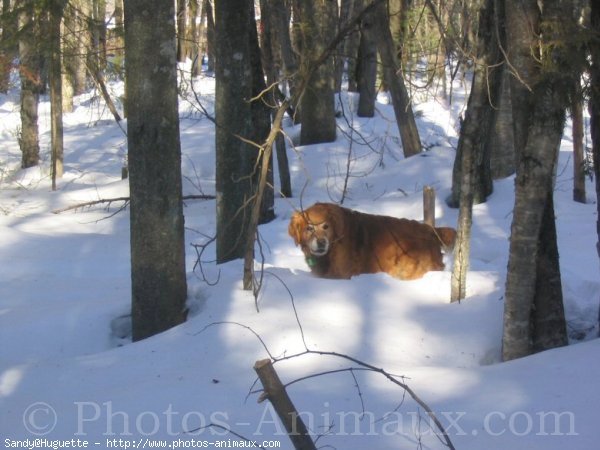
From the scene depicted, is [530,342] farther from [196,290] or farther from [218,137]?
[218,137]

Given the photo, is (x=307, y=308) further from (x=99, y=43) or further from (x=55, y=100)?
(x=55, y=100)

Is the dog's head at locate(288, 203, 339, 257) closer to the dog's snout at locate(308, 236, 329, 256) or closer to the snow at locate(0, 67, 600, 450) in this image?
the dog's snout at locate(308, 236, 329, 256)

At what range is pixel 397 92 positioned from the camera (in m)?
13.2

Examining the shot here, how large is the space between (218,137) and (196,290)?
1.73 metres

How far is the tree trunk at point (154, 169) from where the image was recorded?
5293 mm

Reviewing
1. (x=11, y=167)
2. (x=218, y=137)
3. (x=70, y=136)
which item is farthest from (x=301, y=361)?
(x=70, y=136)

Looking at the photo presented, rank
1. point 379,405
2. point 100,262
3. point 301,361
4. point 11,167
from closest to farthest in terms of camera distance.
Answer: point 379,405 → point 301,361 → point 100,262 → point 11,167

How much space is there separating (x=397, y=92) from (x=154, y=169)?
8.55 m

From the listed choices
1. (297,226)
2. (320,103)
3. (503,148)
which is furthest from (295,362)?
(320,103)

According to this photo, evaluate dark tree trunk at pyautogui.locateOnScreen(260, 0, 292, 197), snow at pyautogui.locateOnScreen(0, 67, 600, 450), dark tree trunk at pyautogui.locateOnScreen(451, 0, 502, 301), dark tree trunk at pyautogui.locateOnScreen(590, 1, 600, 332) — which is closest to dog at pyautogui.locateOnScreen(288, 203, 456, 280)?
snow at pyautogui.locateOnScreen(0, 67, 600, 450)

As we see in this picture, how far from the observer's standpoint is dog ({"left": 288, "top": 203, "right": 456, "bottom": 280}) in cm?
673

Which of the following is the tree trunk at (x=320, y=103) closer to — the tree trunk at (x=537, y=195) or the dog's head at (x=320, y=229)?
the dog's head at (x=320, y=229)

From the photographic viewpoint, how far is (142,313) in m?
5.54

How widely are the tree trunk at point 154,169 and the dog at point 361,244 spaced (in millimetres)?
1537
